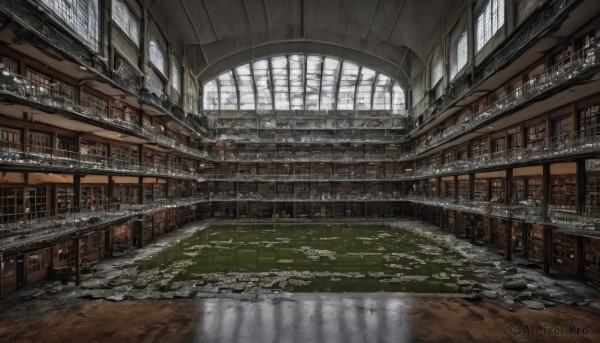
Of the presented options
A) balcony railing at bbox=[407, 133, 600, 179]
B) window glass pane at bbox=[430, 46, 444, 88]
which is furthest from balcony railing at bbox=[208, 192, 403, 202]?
window glass pane at bbox=[430, 46, 444, 88]

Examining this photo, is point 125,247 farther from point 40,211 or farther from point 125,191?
point 40,211

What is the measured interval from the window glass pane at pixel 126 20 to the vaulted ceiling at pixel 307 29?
287 centimetres

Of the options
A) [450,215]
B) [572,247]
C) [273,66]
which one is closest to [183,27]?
[273,66]

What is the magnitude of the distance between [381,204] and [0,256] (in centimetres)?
3389

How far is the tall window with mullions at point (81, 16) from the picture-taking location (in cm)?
1600

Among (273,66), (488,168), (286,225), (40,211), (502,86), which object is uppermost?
(273,66)

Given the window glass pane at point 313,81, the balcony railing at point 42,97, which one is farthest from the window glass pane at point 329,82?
the balcony railing at point 42,97

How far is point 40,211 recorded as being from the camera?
48.4ft

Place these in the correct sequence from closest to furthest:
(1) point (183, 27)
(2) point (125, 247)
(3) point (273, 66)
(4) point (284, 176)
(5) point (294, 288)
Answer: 1. (5) point (294, 288)
2. (2) point (125, 247)
3. (1) point (183, 27)
4. (4) point (284, 176)
5. (3) point (273, 66)

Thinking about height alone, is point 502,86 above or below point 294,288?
above

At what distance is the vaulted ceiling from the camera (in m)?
29.4

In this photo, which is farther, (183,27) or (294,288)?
(183,27)

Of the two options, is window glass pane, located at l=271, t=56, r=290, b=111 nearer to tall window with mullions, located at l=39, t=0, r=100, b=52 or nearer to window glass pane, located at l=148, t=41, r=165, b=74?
window glass pane, located at l=148, t=41, r=165, b=74

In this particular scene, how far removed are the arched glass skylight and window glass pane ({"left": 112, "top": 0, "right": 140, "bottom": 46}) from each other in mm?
15909
